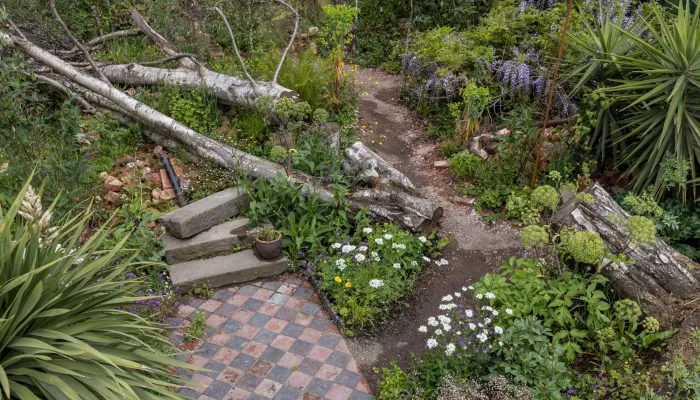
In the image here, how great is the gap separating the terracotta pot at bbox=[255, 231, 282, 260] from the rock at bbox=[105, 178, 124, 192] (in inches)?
84.9

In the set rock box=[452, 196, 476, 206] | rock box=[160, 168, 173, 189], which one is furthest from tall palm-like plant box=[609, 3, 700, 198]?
rock box=[160, 168, 173, 189]

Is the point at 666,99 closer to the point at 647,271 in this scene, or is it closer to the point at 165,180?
the point at 647,271

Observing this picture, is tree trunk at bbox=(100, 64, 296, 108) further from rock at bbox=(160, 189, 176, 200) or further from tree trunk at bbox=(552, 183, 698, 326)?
tree trunk at bbox=(552, 183, 698, 326)

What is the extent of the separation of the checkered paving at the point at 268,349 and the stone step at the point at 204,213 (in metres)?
0.82

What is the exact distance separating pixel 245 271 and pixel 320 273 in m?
0.76

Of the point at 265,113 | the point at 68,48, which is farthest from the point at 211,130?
the point at 68,48

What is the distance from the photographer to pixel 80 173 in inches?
237

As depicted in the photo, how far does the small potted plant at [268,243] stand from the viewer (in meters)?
5.83

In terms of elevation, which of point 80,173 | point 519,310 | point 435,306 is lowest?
point 435,306

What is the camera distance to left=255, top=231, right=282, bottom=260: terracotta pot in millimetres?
5820

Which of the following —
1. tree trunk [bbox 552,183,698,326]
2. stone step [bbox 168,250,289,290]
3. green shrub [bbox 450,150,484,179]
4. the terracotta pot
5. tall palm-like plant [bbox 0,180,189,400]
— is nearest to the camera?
tall palm-like plant [bbox 0,180,189,400]

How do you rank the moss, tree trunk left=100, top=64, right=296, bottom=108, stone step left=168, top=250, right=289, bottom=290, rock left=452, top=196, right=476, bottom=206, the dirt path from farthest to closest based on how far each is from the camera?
tree trunk left=100, top=64, right=296, bottom=108 → rock left=452, top=196, right=476, bottom=206 → stone step left=168, top=250, right=289, bottom=290 → the dirt path → the moss

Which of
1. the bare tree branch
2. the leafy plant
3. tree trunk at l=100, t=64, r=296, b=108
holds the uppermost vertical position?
the bare tree branch

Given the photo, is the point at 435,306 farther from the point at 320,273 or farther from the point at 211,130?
the point at 211,130
